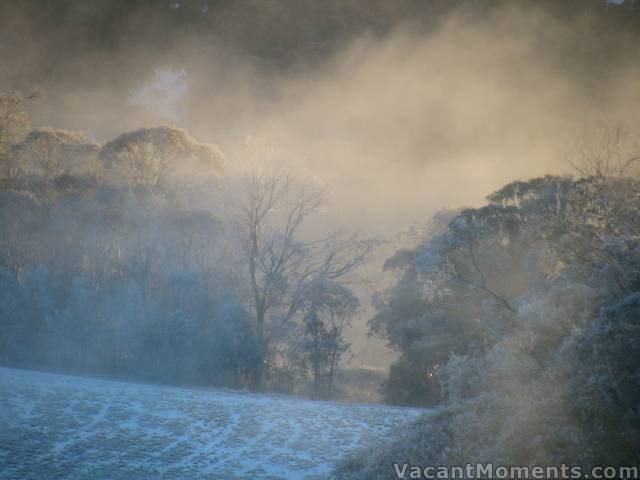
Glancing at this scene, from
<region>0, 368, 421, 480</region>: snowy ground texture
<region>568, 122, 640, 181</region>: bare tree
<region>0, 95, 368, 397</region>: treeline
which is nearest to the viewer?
<region>0, 368, 421, 480</region>: snowy ground texture

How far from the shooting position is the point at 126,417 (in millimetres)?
10109

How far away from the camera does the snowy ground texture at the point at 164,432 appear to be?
24.3 feet

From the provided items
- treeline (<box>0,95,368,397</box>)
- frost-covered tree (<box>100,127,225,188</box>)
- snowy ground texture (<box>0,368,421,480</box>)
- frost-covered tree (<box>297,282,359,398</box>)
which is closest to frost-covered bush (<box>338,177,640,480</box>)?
snowy ground texture (<box>0,368,421,480</box>)

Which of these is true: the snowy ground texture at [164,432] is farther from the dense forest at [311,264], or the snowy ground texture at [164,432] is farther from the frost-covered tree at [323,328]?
the frost-covered tree at [323,328]

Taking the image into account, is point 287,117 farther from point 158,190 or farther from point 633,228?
point 633,228

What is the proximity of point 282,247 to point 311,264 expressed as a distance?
1.84 metres

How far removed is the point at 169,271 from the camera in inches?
867

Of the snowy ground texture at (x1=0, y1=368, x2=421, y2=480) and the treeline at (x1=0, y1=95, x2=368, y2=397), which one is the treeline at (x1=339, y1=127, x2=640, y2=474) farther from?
the treeline at (x1=0, y1=95, x2=368, y2=397)

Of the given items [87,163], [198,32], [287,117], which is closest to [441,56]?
[198,32]

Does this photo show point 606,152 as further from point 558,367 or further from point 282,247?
point 282,247

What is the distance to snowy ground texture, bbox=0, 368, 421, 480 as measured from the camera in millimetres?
7418

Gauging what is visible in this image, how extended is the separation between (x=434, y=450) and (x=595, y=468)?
2.52 metres

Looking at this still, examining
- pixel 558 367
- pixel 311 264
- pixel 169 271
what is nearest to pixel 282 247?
pixel 311 264

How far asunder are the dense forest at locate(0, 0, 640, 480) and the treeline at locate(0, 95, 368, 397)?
0.35ft
